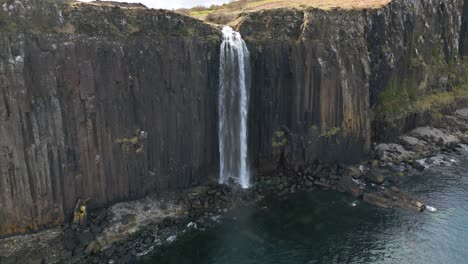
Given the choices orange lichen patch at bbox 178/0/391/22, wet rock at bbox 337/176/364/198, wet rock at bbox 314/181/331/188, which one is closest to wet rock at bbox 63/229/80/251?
wet rock at bbox 314/181/331/188

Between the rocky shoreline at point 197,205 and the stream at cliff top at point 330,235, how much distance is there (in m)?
1.11

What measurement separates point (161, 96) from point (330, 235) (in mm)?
14973

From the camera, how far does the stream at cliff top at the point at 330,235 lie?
23.7 m

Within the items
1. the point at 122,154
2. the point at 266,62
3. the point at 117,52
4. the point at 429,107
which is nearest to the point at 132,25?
the point at 117,52

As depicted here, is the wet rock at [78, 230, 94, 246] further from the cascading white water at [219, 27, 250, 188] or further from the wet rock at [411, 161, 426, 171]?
the wet rock at [411, 161, 426, 171]

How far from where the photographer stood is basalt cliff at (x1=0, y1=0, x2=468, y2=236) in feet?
76.7

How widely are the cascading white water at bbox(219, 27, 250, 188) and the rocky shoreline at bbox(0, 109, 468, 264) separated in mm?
1880

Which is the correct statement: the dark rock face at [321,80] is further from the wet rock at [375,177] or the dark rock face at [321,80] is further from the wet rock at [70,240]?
the wet rock at [70,240]

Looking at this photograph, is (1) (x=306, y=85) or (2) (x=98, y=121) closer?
(2) (x=98, y=121)

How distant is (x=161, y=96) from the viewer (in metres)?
28.7

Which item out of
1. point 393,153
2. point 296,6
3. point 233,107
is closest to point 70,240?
point 233,107

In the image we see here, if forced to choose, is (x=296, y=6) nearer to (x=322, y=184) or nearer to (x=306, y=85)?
(x=306, y=85)

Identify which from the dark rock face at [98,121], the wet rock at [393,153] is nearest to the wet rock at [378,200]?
the wet rock at [393,153]

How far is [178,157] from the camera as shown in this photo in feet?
99.3
